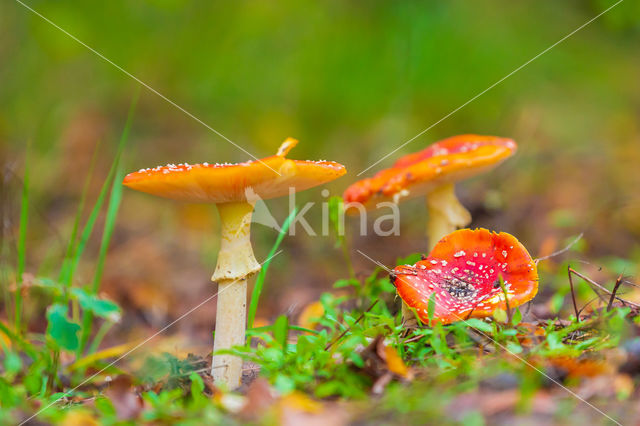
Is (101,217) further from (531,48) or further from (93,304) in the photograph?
(531,48)

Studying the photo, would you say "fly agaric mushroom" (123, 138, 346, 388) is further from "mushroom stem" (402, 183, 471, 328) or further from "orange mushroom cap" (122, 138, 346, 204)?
"mushroom stem" (402, 183, 471, 328)

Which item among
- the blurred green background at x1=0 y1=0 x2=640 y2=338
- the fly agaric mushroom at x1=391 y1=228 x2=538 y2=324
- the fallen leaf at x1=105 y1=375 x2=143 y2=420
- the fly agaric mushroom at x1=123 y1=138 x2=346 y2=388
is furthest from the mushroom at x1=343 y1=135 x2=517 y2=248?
the blurred green background at x1=0 y1=0 x2=640 y2=338

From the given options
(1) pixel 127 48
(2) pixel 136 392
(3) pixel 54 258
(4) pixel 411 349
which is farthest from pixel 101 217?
(4) pixel 411 349

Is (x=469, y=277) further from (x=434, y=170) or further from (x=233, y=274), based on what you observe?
(x=233, y=274)

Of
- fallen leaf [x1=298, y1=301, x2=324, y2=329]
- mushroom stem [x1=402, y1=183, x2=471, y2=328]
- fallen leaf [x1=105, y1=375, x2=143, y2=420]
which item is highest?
mushroom stem [x1=402, y1=183, x2=471, y2=328]

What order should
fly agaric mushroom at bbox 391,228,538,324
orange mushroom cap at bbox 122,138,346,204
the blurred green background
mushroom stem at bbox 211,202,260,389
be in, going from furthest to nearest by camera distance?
1. the blurred green background
2. mushroom stem at bbox 211,202,260,389
3. fly agaric mushroom at bbox 391,228,538,324
4. orange mushroom cap at bbox 122,138,346,204

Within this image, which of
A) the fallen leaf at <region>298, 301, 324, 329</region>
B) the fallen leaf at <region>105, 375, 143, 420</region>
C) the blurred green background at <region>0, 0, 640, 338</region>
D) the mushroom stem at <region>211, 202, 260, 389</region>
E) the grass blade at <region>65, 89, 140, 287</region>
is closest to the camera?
the fallen leaf at <region>105, 375, 143, 420</region>

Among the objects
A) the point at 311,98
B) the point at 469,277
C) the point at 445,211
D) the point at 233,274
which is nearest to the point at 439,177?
the point at 445,211

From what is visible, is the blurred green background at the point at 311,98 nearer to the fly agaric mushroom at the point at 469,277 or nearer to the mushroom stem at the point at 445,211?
the mushroom stem at the point at 445,211
